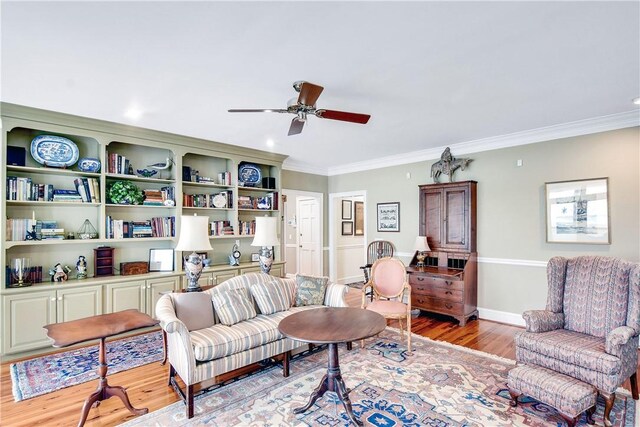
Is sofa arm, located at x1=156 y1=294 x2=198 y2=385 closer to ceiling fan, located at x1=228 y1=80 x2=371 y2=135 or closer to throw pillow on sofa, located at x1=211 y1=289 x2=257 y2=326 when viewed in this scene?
throw pillow on sofa, located at x1=211 y1=289 x2=257 y2=326

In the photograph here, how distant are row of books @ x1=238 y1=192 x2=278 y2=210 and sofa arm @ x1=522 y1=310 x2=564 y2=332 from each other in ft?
13.1

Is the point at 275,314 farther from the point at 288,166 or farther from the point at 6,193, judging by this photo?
the point at 288,166

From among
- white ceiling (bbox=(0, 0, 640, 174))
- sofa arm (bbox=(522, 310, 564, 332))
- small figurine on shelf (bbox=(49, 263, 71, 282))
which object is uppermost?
white ceiling (bbox=(0, 0, 640, 174))

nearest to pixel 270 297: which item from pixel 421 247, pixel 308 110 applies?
pixel 308 110

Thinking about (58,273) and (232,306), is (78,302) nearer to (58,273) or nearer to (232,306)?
(58,273)

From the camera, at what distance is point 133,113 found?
139 inches

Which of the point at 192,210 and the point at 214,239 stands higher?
the point at 192,210

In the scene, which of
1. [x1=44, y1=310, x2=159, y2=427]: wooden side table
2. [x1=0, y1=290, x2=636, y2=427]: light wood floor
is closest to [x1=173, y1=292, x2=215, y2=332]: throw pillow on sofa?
[x1=44, y1=310, x2=159, y2=427]: wooden side table

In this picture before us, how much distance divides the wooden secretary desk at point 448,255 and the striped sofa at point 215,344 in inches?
93.4

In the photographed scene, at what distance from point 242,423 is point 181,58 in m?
2.65

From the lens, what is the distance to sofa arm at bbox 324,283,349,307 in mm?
3590

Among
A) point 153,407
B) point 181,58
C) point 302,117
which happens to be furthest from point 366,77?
point 153,407

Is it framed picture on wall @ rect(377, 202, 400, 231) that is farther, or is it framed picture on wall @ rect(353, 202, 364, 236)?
framed picture on wall @ rect(353, 202, 364, 236)

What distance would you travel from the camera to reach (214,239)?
5.12 m
